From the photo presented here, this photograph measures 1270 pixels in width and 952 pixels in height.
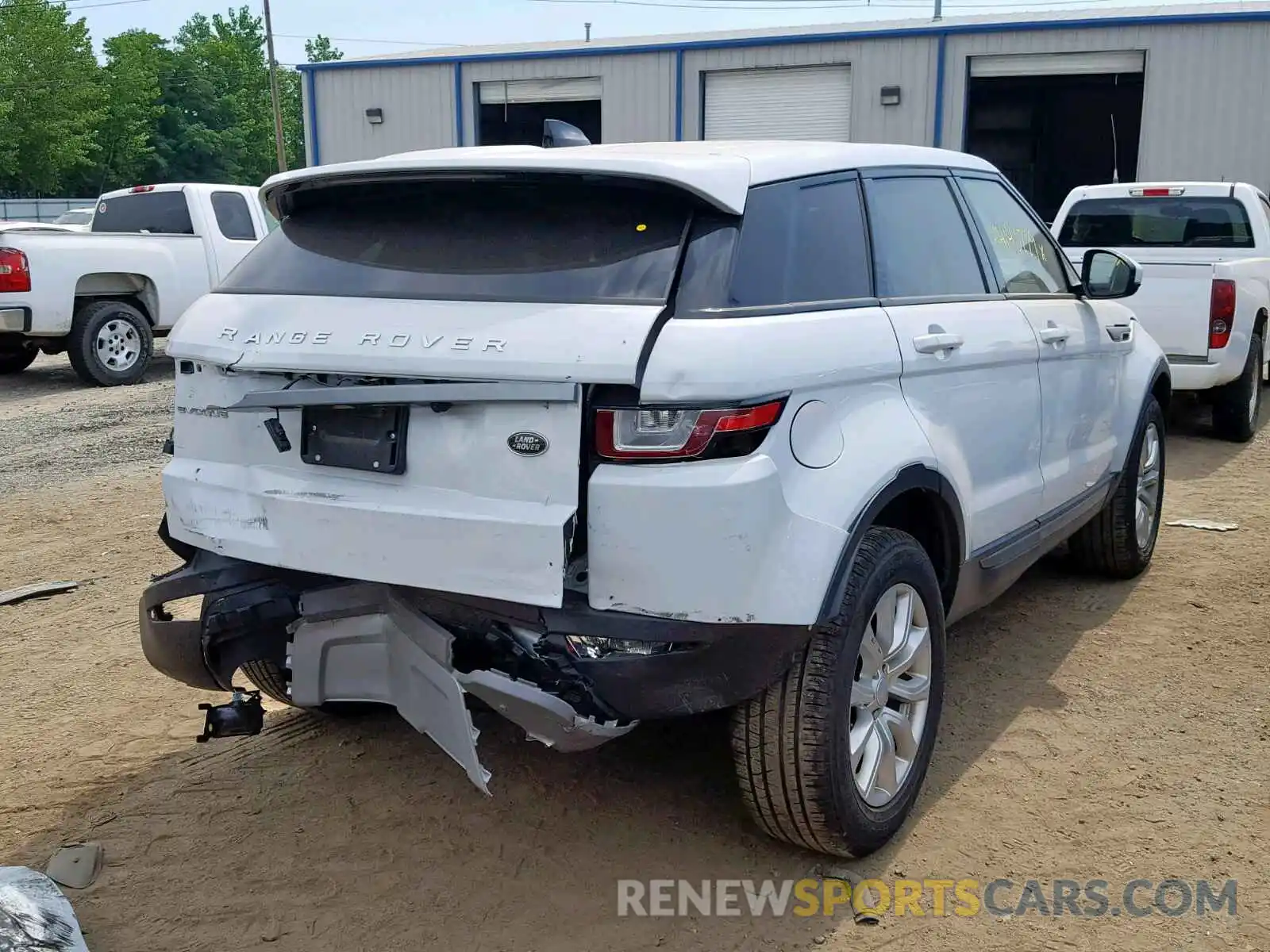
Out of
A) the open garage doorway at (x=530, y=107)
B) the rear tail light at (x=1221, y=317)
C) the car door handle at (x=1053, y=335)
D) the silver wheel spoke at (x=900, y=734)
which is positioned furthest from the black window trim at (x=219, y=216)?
the silver wheel spoke at (x=900, y=734)

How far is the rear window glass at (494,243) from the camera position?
115 inches

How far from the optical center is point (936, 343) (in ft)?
11.5

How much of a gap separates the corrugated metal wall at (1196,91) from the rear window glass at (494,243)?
17.7 meters

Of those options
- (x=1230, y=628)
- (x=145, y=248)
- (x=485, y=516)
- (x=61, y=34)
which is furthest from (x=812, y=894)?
(x=61, y=34)

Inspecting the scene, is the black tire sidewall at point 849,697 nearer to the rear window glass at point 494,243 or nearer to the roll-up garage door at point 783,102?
the rear window glass at point 494,243

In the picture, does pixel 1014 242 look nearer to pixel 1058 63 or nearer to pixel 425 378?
pixel 425 378

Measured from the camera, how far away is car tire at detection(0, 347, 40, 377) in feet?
42.6

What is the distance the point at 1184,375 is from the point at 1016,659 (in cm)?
469

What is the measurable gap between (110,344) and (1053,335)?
33.4 ft

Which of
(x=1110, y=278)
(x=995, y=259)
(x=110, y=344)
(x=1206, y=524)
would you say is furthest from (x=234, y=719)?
(x=110, y=344)

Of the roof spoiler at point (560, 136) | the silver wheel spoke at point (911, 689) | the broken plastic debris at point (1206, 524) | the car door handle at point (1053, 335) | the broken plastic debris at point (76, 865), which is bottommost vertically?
the broken plastic debris at point (76, 865)

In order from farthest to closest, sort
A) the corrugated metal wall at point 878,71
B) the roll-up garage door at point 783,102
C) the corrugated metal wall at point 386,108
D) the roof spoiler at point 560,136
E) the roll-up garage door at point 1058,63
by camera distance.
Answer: the corrugated metal wall at point 386,108
the roll-up garage door at point 783,102
the corrugated metal wall at point 878,71
the roll-up garage door at point 1058,63
the roof spoiler at point 560,136

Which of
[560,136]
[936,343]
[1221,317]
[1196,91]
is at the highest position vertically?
[1196,91]

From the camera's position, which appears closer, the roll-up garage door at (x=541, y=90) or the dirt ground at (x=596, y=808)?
the dirt ground at (x=596, y=808)
